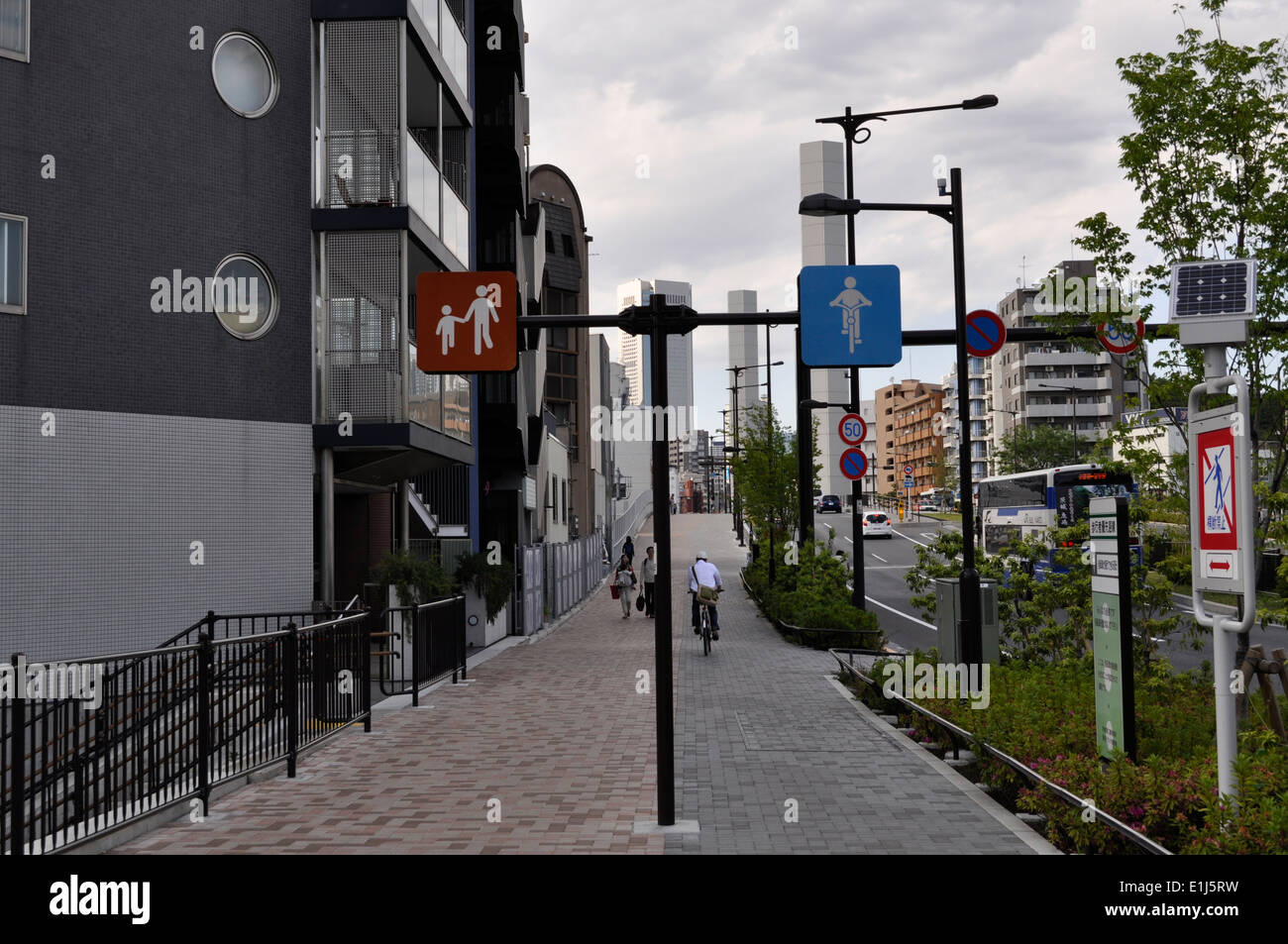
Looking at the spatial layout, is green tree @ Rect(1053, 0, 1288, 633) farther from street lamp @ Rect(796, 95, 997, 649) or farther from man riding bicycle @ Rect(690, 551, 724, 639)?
man riding bicycle @ Rect(690, 551, 724, 639)

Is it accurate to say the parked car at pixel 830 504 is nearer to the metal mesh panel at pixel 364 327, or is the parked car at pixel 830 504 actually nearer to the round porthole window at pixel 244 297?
the metal mesh panel at pixel 364 327

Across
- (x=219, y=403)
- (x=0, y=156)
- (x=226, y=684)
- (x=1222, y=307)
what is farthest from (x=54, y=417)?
(x=1222, y=307)

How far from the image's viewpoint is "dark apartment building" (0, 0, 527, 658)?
14.1 meters

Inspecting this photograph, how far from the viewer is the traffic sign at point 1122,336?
35.1 feet

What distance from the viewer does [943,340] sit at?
9.70 m

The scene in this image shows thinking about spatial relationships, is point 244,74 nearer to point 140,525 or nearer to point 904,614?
point 140,525

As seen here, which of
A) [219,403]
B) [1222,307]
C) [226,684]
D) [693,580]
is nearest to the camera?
[1222,307]

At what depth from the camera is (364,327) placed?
17.2m

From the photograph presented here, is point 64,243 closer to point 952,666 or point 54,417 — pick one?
point 54,417

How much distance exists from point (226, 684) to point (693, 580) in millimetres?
13397

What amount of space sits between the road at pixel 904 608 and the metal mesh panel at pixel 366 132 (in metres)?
9.67

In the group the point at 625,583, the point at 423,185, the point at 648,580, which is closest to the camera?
the point at 423,185

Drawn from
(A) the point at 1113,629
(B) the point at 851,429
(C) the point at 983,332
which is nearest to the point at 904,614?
(B) the point at 851,429

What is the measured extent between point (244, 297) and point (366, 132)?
3.30 m
